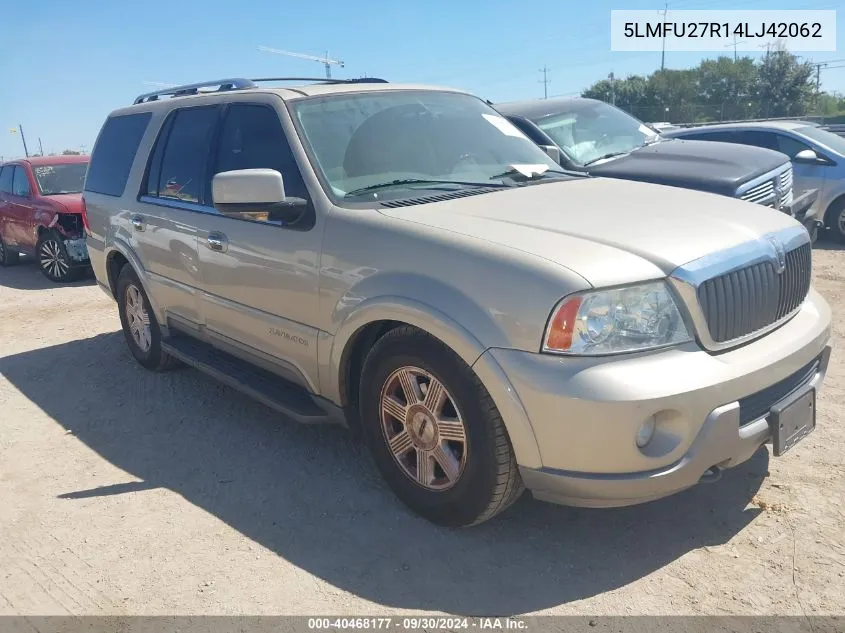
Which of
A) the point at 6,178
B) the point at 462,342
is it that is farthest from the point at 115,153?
the point at 6,178

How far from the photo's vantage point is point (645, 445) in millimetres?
2684

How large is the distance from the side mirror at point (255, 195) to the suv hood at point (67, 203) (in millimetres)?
7655

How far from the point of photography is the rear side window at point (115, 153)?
5.50 metres

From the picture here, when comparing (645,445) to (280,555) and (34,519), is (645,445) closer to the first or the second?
(280,555)

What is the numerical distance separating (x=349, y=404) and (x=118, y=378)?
9.63 feet

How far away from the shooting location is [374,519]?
3424mm

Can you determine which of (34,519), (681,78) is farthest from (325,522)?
(681,78)

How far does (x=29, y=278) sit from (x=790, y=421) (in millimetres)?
11334

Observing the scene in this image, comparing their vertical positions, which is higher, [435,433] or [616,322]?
[616,322]

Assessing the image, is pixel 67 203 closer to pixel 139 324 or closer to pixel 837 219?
pixel 139 324

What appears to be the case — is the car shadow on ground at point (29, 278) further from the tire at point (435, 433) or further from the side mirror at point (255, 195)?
the tire at point (435, 433)

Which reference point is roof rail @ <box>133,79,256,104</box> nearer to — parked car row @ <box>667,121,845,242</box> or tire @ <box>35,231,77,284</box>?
tire @ <box>35,231,77,284</box>

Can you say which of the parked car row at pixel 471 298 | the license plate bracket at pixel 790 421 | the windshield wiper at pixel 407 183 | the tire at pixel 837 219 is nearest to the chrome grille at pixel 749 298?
the parked car row at pixel 471 298

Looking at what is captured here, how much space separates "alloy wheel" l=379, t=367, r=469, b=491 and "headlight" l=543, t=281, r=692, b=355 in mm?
590
